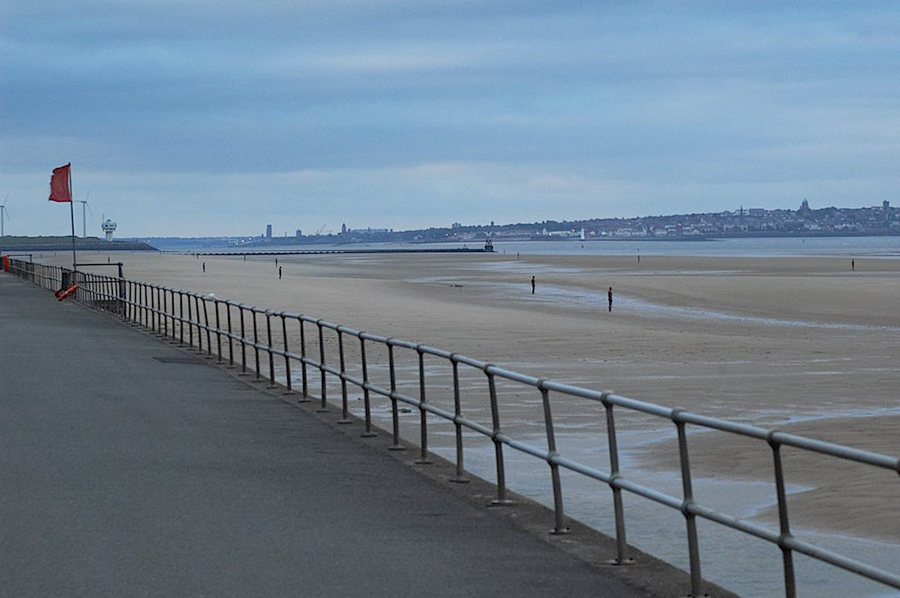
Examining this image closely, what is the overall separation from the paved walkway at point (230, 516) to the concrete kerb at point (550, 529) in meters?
0.11

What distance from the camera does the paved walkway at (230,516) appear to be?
294 inches

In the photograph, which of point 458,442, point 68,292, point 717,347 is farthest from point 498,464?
point 68,292

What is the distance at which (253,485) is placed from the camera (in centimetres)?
1057

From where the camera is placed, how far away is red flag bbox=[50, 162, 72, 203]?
49.2 metres

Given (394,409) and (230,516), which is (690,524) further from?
(394,409)

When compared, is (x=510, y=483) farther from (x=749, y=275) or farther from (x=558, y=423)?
(x=749, y=275)

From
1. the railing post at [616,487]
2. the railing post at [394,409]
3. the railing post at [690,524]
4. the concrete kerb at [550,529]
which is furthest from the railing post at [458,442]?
the railing post at [690,524]

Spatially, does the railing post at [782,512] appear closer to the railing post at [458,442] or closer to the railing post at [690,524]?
the railing post at [690,524]

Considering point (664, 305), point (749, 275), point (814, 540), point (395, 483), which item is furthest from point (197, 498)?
point (749, 275)

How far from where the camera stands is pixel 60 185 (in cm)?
5050

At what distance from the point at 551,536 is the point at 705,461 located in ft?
16.0

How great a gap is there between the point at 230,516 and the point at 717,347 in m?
19.9

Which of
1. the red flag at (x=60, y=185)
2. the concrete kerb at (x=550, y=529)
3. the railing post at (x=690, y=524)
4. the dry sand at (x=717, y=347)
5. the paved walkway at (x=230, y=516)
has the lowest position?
the dry sand at (x=717, y=347)

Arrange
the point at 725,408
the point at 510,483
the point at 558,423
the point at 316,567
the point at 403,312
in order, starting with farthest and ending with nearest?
the point at 403,312 → the point at 725,408 → the point at 558,423 → the point at 510,483 → the point at 316,567
